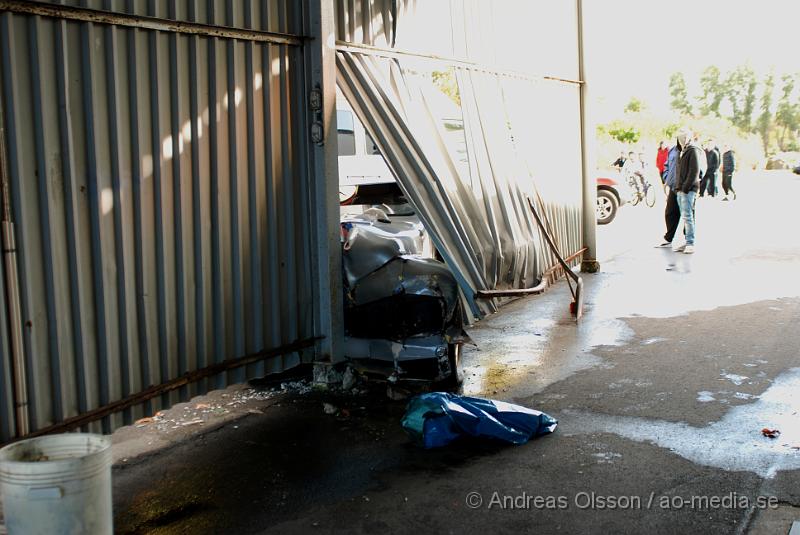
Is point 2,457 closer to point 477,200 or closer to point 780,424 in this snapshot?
point 780,424

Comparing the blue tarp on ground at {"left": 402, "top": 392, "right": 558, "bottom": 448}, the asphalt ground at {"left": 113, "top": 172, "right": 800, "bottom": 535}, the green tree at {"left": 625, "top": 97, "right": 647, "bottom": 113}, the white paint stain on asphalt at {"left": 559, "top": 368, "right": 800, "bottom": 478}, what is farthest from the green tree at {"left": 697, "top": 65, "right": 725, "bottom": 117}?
the blue tarp on ground at {"left": 402, "top": 392, "right": 558, "bottom": 448}

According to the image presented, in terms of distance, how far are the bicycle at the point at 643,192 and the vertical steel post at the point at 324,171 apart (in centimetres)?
1877

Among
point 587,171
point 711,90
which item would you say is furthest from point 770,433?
point 711,90

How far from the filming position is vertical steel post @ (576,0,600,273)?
11828 mm

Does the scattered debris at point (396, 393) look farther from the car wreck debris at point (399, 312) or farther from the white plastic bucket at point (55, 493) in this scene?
the white plastic bucket at point (55, 493)

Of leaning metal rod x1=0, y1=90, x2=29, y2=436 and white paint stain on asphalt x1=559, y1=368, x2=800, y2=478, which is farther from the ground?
leaning metal rod x1=0, y1=90, x2=29, y2=436

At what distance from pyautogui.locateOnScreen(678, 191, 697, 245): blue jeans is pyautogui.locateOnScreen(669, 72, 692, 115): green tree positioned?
201 feet

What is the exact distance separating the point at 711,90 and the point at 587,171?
217ft

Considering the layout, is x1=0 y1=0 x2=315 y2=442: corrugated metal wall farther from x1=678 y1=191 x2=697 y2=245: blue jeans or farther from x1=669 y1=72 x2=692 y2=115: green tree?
x1=669 y1=72 x2=692 y2=115: green tree

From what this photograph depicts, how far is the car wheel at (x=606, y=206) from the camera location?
62.3ft

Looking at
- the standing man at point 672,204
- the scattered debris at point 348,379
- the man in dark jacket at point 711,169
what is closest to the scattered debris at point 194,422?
the scattered debris at point 348,379

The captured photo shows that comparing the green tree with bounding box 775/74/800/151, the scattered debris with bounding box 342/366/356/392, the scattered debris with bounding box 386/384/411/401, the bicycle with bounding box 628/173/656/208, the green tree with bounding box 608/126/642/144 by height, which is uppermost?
the green tree with bounding box 775/74/800/151

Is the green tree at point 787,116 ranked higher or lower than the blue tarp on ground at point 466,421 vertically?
higher

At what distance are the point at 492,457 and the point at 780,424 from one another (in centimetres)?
195
